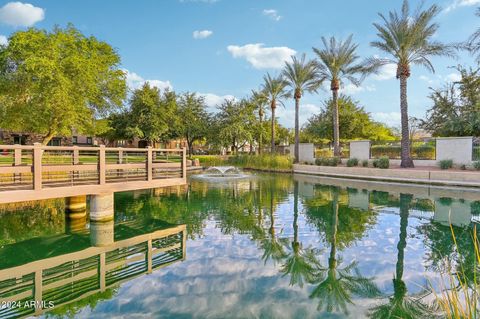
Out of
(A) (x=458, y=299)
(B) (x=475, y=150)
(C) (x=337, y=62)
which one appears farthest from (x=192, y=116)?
(A) (x=458, y=299)

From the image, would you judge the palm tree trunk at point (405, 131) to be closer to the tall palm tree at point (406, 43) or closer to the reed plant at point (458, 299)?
the tall palm tree at point (406, 43)

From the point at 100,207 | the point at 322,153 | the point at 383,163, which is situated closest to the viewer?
the point at 100,207

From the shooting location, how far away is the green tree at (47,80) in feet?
59.6

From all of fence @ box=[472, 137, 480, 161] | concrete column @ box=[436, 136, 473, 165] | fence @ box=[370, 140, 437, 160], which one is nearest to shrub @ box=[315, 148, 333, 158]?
fence @ box=[370, 140, 437, 160]

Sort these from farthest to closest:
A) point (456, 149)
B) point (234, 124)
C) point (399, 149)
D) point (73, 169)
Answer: point (234, 124), point (399, 149), point (456, 149), point (73, 169)

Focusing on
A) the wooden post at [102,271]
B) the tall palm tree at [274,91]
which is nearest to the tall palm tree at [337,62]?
the tall palm tree at [274,91]

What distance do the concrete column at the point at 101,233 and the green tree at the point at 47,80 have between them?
40.5 ft

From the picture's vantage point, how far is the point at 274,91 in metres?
33.9

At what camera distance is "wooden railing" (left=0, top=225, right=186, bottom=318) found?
4781mm

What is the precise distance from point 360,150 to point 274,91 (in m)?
12.0

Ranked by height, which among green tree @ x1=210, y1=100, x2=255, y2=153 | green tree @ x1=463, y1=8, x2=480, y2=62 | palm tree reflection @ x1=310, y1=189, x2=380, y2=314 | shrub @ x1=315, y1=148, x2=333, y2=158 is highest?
green tree @ x1=463, y1=8, x2=480, y2=62

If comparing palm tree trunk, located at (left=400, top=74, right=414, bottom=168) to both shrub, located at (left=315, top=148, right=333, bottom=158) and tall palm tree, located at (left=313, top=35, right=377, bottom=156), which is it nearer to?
tall palm tree, located at (left=313, top=35, right=377, bottom=156)

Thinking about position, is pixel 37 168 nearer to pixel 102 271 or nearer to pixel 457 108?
pixel 102 271

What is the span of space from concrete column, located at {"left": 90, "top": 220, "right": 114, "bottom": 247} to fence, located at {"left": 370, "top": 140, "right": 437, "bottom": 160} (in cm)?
2301
